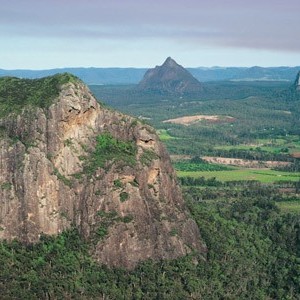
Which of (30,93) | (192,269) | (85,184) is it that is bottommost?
(192,269)

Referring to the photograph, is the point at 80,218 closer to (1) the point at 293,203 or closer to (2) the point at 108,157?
(2) the point at 108,157

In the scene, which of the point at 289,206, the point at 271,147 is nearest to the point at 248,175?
the point at 289,206

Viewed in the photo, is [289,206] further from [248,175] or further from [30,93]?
[30,93]

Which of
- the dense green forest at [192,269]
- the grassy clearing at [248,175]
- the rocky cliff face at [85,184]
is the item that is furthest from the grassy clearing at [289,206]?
the rocky cliff face at [85,184]

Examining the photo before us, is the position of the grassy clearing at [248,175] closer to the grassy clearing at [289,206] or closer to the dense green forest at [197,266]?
the grassy clearing at [289,206]

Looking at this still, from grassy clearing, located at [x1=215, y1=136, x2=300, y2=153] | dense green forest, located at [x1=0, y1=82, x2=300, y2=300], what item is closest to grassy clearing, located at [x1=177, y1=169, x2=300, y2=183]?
dense green forest, located at [x1=0, y1=82, x2=300, y2=300]

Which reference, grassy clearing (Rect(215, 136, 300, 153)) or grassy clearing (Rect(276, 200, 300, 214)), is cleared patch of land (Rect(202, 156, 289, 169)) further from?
grassy clearing (Rect(276, 200, 300, 214))

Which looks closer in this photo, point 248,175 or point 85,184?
point 85,184
